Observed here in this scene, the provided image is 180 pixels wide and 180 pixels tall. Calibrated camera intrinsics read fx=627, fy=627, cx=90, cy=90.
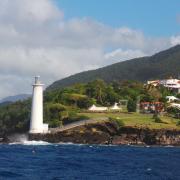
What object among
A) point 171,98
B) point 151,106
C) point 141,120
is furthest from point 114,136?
point 171,98

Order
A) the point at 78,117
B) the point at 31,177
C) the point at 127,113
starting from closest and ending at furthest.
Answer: the point at 31,177 → the point at 78,117 → the point at 127,113

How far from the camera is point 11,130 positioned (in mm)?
140375

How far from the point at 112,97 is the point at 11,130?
32.5m

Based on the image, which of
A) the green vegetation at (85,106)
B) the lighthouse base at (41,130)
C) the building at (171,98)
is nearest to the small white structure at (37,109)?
the lighthouse base at (41,130)

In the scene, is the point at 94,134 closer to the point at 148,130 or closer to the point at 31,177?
the point at 148,130

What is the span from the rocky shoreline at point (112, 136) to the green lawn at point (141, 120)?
1855 mm

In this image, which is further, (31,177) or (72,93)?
(72,93)

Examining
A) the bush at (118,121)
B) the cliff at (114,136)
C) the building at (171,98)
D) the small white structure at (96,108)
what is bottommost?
the cliff at (114,136)

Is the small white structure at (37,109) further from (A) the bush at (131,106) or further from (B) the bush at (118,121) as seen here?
(A) the bush at (131,106)

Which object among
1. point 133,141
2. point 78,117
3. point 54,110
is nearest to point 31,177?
point 133,141

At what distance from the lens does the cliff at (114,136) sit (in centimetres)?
12031

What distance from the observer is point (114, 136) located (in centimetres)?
12212

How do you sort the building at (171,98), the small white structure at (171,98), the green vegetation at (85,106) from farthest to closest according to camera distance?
the small white structure at (171,98), the building at (171,98), the green vegetation at (85,106)

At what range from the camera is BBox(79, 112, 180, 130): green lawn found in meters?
124
